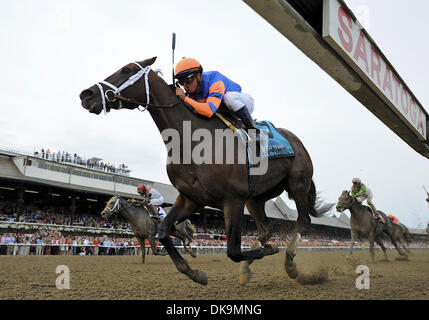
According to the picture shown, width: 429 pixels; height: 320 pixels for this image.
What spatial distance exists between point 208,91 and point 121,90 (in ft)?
3.46

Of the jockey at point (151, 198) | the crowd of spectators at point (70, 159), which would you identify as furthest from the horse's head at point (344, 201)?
the crowd of spectators at point (70, 159)

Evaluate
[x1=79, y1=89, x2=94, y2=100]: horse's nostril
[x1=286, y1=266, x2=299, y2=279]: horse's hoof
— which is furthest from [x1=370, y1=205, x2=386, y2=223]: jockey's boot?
[x1=79, y1=89, x2=94, y2=100]: horse's nostril

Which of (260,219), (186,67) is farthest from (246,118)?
(260,219)

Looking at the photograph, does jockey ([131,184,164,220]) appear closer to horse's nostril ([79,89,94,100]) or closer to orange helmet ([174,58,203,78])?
orange helmet ([174,58,203,78])

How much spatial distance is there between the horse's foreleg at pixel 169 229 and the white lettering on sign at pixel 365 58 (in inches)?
92.0

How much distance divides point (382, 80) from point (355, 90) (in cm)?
38

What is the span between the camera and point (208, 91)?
416 cm

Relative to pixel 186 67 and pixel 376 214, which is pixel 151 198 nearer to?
pixel 376 214

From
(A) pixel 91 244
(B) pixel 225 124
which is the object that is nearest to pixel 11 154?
(A) pixel 91 244

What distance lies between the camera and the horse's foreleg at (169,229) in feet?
12.6

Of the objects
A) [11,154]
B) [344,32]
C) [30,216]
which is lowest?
[30,216]

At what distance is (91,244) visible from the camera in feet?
59.6
